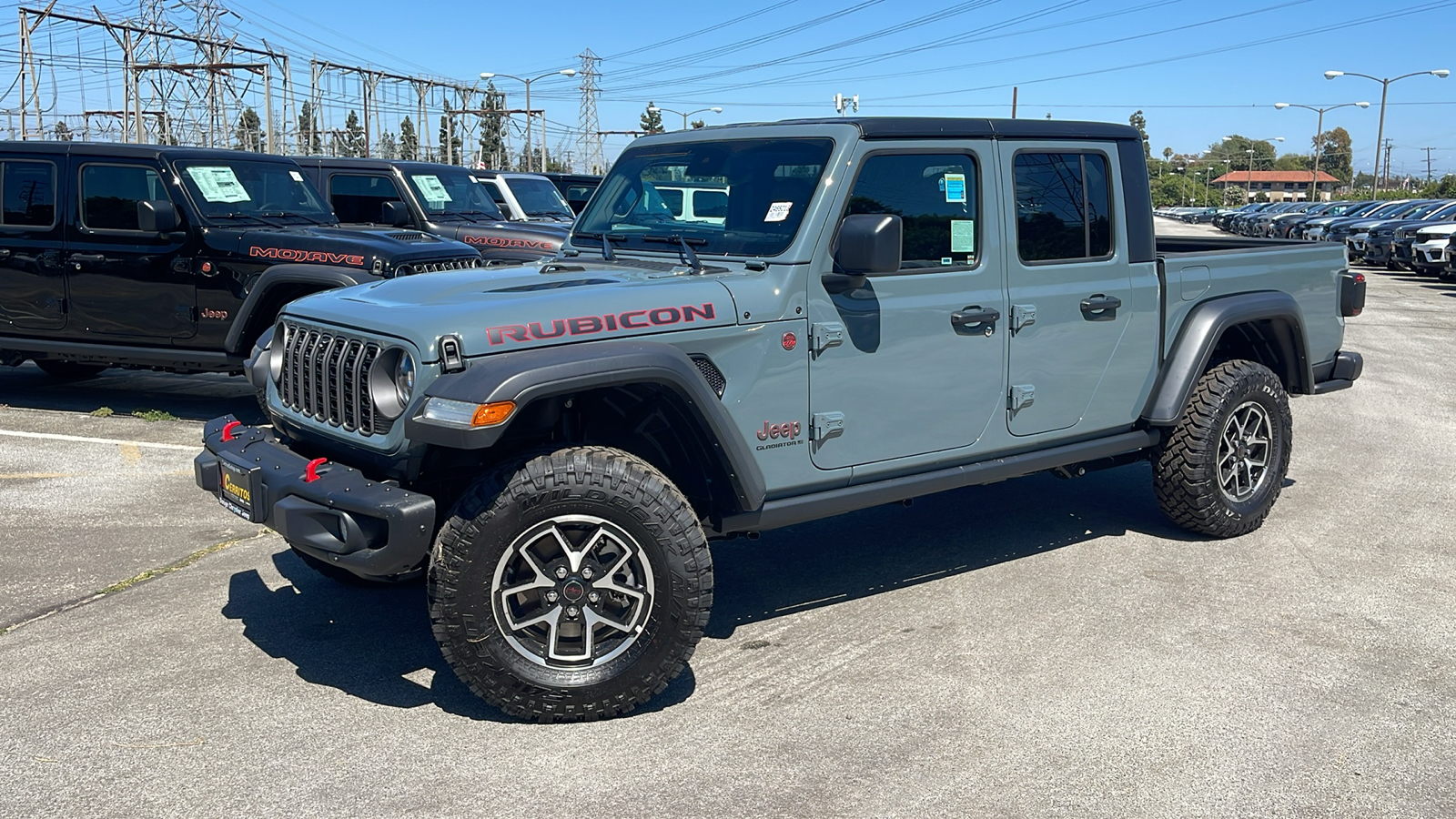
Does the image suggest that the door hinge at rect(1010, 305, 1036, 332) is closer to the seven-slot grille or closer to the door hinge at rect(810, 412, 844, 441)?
the door hinge at rect(810, 412, 844, 441)

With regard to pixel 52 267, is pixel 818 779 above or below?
below

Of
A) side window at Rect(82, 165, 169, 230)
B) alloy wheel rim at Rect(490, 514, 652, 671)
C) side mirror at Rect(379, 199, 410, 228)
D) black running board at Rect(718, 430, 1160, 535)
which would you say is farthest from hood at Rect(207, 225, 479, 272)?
alloy wheel rim at Rect(490, 514, 652, 671)

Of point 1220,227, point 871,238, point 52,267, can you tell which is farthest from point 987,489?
point 1220,227

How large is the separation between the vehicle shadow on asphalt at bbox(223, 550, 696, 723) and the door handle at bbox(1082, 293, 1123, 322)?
2406 mm

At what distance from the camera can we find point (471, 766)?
3.73 metres

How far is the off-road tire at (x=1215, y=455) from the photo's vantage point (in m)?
5.92

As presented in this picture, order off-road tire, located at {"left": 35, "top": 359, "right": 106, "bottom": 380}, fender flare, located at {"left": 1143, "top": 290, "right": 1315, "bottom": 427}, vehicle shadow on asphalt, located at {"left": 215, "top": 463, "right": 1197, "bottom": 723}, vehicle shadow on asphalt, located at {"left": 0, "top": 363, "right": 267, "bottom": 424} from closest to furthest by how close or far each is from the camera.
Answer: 1. vehicle shadow on asphalt, located at {"left": 215, "top": 463, "right": 1197, "bottom": 723}
2. fender flare, located at {"left": 1143, "top": 290, "right": 1315, "bottom": 427}
3. vehicle shadow on asphalt, located at {"left": 0, "top": 363, "right": 267, "bottom": 424}
4. off-road tire, located at {"left": 35, "top": 359, "right": 106, "bottom": 380}

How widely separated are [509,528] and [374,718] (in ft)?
2.74

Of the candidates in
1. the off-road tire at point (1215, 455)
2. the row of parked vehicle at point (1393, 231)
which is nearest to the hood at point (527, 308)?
the off-road tire at point (1215, 455)

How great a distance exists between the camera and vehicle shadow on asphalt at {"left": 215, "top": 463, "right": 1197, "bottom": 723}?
4.48 meters

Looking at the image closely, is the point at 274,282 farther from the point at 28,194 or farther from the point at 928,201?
the point at 928,201

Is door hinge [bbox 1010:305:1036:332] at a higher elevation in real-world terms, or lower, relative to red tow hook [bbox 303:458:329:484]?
higher

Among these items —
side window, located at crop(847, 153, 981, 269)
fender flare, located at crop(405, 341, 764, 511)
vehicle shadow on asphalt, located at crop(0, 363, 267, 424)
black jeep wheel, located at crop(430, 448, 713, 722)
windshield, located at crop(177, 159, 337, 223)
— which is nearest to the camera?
fender flare, located at crop(405, 341, 764, 511)

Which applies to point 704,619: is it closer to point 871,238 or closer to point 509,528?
point 509,528
